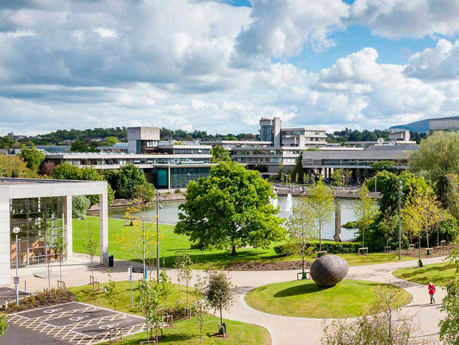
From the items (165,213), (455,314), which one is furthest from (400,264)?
(165,213)

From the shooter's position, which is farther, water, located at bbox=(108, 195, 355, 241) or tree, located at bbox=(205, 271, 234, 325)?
water, located at bbox=(108, 195, 355, 241)

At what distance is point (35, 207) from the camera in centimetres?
4559

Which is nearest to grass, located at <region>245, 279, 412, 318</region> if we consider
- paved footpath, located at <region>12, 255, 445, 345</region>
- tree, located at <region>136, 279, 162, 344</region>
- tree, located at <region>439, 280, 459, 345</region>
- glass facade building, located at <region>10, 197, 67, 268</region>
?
paved footpath, located at <region>12, 255, 445, 345</region>

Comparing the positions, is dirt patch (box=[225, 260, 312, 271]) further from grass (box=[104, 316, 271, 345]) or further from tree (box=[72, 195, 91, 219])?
tree (box=[72, 195, 91, 219])

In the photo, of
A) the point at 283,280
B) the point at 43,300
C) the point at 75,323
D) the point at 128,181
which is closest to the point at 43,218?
the point at 43,300

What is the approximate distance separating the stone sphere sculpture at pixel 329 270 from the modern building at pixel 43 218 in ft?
64.5

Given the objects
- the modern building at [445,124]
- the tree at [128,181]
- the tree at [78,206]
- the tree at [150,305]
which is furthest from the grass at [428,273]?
the modern building at [445,124]

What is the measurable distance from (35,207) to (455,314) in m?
36.3

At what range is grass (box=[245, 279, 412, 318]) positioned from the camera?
30625 mm

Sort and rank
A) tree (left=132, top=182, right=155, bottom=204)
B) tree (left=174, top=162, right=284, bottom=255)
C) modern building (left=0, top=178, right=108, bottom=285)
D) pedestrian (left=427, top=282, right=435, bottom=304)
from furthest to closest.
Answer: tree (left=132, top=182, right=155, bottom=204), tree (left=174, top=162, right=284, bottom=255), modern building (left=0, top=178, right=108, bottom=285), pedestrian (left=427, top=282, right=435, bottom=304)

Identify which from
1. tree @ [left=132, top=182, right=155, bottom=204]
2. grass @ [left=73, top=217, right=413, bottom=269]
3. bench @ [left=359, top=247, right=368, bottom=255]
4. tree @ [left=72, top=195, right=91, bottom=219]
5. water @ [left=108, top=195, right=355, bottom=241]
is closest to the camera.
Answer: grass @ [left=73, top=217, right=413, bottom=269]

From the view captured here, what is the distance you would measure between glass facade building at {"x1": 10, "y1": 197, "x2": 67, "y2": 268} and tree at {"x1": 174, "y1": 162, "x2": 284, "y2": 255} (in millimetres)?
10437

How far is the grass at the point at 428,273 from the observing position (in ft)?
120

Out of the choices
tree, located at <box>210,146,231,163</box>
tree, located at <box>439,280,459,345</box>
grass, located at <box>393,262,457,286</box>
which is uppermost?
tree, located at <box>210,146,231,163</box>
